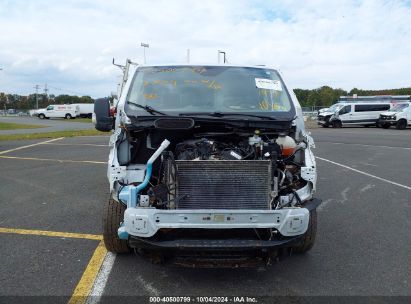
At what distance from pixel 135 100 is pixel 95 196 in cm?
293

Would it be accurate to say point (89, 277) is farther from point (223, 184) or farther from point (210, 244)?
point (223, 184)

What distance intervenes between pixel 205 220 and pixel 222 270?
0.92m

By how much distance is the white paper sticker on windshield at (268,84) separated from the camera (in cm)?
512

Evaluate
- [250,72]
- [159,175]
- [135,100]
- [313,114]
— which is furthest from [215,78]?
[313,114]

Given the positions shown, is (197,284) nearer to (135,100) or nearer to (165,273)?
(165,273)

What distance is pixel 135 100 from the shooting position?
4781 mm

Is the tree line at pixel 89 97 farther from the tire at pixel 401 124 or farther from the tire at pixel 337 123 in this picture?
the tire at pixel 401 124

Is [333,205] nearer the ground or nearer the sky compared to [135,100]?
nearer the ground

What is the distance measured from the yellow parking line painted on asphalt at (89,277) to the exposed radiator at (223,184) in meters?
1.07

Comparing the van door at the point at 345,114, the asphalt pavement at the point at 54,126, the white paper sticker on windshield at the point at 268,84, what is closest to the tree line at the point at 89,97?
the asphalt pavement at the point at 54,126

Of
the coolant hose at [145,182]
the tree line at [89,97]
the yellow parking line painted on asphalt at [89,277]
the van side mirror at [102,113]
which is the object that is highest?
the tree line at [89,97]

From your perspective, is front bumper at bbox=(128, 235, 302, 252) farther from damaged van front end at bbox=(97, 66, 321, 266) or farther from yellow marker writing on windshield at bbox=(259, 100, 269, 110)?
yellow marker writing on windshield at bbox=(259, 100, 269, 110)

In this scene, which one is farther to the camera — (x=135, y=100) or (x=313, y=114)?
(x=313, y=114)

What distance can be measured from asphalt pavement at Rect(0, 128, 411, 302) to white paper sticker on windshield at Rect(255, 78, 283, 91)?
6.14 ft
